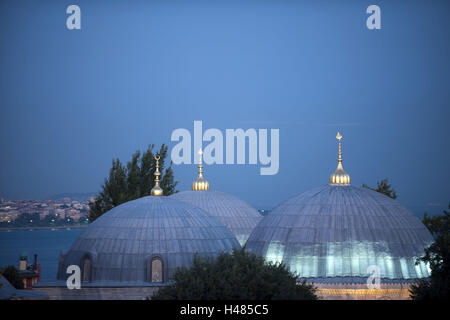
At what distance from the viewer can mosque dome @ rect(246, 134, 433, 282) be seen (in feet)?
161

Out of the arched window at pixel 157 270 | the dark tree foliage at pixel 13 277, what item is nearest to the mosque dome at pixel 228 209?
the dark tree foliage at pixel 13 277

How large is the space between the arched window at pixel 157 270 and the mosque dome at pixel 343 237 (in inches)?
252

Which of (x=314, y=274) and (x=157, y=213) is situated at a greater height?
(x=157, y=213)

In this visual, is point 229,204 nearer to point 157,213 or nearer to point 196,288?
point 157,213

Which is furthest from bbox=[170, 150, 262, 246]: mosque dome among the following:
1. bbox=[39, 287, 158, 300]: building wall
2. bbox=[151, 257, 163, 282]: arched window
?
bbox=[39, 287, 158, 300]: building wall

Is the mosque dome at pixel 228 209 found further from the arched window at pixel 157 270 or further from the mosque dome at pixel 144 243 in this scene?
the arched window at pixel 157 270

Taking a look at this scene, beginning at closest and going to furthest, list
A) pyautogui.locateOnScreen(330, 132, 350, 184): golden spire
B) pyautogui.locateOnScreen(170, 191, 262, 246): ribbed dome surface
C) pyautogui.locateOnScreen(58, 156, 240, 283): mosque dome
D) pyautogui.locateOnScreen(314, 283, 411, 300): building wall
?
pyautogui.locateOnScreen(314, 283, 411, 300): building wall < pyautogui.locateOnScreen(58, 156, 240, 283): mosque dome < pyautogui.locateOnScreen(330, 132, 350, 184): golden spire < pyautogui.locateOnScreen(170, 191, 262, 246): ribbed dome surface

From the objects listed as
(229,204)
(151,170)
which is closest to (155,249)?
(229,204)

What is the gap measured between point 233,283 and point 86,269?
39.9ft

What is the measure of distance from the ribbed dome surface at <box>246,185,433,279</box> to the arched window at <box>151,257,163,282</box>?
253 inches

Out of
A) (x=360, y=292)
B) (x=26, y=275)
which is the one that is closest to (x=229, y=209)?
(x=360, y=292)

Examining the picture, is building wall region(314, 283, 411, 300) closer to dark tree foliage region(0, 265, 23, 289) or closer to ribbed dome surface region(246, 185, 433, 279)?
ribbed dome surface region(246, 185, 433, 279)
